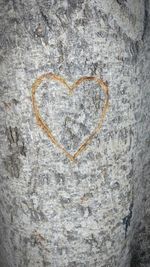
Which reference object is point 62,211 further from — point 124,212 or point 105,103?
Answer: point 105,103

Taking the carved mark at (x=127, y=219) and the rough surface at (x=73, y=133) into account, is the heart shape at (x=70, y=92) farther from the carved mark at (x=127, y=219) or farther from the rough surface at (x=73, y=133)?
the carved mark at (x=127, y=219)

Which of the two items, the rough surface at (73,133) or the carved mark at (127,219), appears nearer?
the rough surface at (73,133)

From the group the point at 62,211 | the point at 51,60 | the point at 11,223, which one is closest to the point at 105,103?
the point at 51,60

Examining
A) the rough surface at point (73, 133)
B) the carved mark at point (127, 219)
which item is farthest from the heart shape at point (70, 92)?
the carved mark at point (127, 219)

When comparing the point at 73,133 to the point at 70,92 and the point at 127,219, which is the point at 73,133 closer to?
the point at 70,92

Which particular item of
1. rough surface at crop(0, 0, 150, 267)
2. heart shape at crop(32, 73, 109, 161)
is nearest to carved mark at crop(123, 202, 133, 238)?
rough surface at crop(0, 0, 150, 267)

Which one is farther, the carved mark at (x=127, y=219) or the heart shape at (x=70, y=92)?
the carved mark at (x=127, y=219)

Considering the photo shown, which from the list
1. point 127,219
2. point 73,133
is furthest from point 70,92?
point 127,219

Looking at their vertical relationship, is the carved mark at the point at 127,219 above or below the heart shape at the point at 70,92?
below

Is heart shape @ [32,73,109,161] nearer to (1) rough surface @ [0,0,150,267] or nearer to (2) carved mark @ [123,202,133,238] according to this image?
(1) rough surface @ [0,0,150,267]
